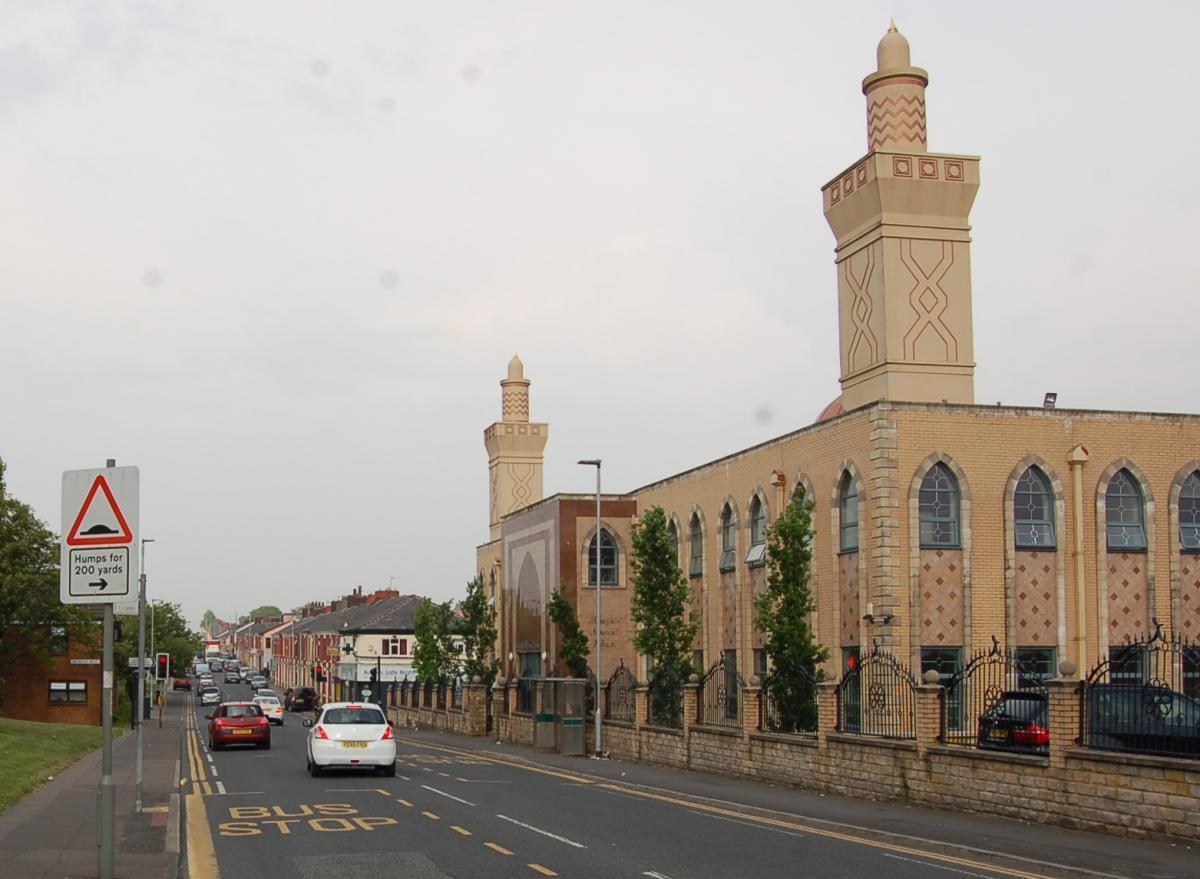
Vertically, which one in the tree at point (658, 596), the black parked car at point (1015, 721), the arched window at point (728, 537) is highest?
the arched window at point (728, 537)

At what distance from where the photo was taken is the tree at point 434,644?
7256 centimetres

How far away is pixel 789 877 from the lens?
1465 centimetres

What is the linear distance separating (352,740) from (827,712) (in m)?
9.62

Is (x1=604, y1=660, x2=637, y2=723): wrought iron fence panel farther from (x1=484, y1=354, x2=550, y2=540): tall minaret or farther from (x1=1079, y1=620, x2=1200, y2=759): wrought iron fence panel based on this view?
(x1=484, y1=354, x2=550, y2=540): tall minaret

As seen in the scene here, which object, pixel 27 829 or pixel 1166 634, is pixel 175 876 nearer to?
pixel 27 829

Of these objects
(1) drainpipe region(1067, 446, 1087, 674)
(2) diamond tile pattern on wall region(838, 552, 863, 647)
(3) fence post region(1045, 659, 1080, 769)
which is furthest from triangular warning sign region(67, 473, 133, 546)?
(1) drainpipe region(1067, 446, 1087, 674)

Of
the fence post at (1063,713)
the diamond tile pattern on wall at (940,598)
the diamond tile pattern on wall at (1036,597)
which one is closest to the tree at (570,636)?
the diamond tile pattern on wall at (940,598)

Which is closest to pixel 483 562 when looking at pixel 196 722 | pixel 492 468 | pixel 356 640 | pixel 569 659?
pixel 492 468

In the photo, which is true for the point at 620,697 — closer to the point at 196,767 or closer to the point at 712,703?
the point at 712,703

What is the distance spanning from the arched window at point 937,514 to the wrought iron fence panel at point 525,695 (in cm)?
1896

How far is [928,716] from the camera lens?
22.8m

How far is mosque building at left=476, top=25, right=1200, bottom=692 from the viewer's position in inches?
1357

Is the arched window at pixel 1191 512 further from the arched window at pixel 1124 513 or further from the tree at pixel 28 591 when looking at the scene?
the tree at pixel 28 591

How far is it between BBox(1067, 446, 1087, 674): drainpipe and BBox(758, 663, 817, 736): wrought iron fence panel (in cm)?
904
